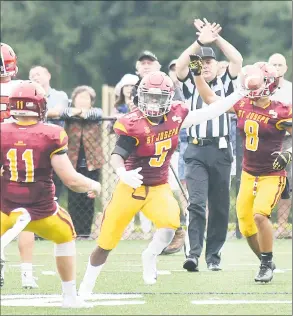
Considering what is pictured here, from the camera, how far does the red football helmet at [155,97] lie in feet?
26.9

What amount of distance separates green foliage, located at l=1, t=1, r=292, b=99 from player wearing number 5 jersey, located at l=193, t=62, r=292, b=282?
2459cm

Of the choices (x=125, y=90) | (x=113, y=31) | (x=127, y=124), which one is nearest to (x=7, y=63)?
(x=127, y=124)

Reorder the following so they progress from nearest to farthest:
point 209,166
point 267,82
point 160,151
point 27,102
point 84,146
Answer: point 27,102 < point 160,151 < point 267,82 < point 209,166 < point 84,146

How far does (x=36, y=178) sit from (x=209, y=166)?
2.97m

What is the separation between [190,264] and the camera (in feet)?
31.2

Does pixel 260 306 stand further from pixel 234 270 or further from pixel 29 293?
pixel 234 270

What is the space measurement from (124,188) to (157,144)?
0.38 metres

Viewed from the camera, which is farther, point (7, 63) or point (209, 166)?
point (209, 166)

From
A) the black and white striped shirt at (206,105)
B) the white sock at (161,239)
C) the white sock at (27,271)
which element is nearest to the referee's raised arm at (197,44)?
the black and white striped shirt at (206,105)

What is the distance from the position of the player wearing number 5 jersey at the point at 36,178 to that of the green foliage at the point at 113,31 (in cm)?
2652

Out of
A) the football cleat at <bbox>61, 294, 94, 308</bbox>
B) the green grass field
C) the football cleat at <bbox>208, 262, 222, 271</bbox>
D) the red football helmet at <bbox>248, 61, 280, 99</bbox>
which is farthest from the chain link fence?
the football cleat at <bbox>61, 294, 94, 308</bbox>

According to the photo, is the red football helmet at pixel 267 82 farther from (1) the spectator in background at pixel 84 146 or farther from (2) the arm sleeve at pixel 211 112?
(1) the spectator in background at pixel 84 146

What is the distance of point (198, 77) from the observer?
9016 mm

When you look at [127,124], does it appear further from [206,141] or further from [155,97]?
[206,141]
